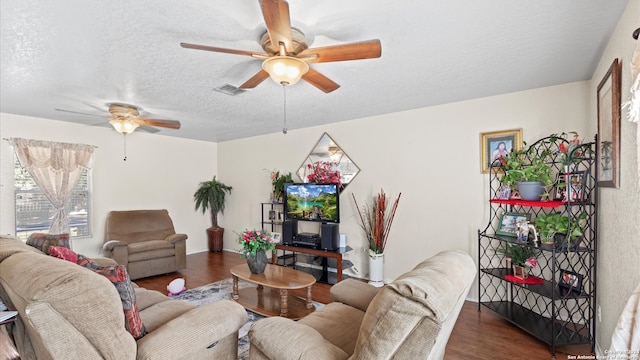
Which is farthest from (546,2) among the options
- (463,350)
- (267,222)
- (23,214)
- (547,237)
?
(23,214)

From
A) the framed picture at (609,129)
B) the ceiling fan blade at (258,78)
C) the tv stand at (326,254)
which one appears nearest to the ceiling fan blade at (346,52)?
the ceiling fan blade at (258,78)

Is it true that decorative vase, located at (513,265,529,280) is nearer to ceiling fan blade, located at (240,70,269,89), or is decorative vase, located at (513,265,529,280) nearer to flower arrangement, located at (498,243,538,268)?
flower arrangement, located at (498,243,538,268)

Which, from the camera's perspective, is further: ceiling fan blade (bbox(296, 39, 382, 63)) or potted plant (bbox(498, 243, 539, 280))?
potted plant (bbox(498, 243, 539, 280))

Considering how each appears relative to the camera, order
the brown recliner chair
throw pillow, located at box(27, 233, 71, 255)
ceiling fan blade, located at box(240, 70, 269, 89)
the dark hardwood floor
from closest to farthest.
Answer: ceiling fan blade, located at box(240, 70, 269, 89) → the dark hardwood floor → throw pillow, located at box(27, 233, 71, 255) → the brown recliner chair

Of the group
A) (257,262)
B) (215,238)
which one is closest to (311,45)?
(257,262)

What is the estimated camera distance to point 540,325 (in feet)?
8.62

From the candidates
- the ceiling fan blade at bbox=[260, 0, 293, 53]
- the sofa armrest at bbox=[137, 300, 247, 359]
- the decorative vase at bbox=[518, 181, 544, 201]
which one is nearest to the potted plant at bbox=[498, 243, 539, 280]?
the decorative vase at bbox=[518, 181, 544, 201]

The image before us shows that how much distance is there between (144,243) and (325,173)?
9.54ft

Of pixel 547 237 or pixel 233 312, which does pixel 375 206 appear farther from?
pixel 233 312

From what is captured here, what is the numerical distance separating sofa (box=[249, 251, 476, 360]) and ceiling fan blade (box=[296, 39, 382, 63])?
127cm

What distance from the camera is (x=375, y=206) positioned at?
404 centimetres

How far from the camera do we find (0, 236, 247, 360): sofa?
47.5 inches

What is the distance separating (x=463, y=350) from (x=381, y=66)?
2474 mm

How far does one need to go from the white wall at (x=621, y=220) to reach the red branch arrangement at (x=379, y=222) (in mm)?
2079
